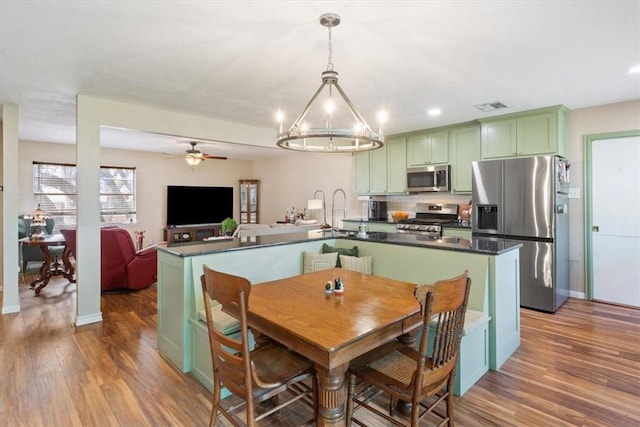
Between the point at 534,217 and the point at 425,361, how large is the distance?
10.7 feet

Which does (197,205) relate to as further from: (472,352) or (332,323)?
(332,323)

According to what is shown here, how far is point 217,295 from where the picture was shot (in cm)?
164

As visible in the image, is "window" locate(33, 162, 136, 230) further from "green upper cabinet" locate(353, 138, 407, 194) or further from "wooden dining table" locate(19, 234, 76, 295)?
"green upper cabinet" locate(353, 138, 407, 194)

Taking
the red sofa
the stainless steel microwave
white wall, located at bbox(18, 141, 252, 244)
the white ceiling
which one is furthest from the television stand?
the stainless steel microwave

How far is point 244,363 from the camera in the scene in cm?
156

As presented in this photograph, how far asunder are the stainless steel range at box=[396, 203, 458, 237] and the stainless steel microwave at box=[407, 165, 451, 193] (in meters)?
0.40

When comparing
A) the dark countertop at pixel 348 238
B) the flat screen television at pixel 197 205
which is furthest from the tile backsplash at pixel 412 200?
the flat screen television at pixel 197 205

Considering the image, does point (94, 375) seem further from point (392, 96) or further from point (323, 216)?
point (323, 216)

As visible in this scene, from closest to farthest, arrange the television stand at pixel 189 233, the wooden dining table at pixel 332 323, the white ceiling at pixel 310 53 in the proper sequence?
the wooden dining table at pixel 332 323, the white ceiling at pixel 310 53, the television stand at pixel 189 233

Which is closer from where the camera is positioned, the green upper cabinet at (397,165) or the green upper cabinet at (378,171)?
the green upper cabinet at (397,165)

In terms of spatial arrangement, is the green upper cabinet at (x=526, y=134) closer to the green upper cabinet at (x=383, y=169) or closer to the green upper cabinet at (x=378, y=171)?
the green upper cabinet at (x=383, y=169)

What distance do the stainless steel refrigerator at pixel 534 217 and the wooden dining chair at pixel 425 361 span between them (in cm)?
290

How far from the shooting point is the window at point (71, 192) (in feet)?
21.8

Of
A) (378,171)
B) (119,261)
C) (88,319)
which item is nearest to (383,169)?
(378,171)
